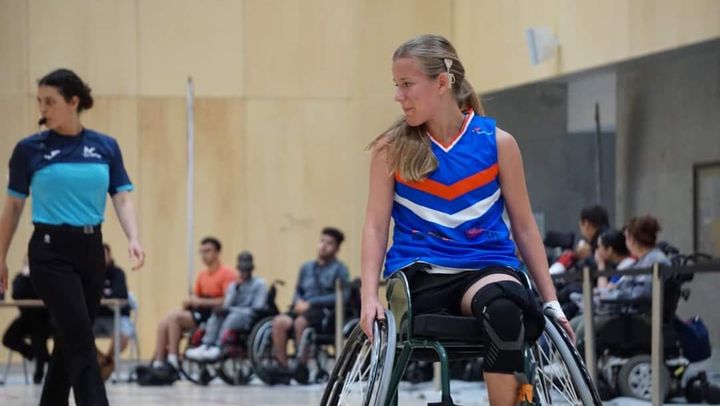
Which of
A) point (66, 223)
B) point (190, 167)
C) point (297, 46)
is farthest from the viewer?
point (297, 46)

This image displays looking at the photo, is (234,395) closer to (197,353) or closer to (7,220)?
(197,353)

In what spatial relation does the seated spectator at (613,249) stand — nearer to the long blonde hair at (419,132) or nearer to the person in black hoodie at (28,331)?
the person in black hoodie at (28,331)

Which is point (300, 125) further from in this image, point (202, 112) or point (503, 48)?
point (503, 48)

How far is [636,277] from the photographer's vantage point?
8281mm

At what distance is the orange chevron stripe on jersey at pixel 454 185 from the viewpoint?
3.68 metres

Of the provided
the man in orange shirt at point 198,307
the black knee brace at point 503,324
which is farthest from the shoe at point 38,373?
the black knee brace at point 503,324

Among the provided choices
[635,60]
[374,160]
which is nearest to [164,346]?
[635,60]

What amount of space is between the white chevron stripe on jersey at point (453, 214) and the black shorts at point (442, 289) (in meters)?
0.13

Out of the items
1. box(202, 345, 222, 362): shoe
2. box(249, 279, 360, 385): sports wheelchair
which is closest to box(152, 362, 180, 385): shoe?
box(202, 345, 222, 362): shoe

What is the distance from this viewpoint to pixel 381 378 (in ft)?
11.0

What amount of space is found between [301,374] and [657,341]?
5.07m

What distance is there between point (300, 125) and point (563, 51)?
4.19 metres

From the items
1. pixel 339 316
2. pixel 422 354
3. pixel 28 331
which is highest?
pixel 422 354

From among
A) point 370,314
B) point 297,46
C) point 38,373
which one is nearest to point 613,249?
point 38,373
